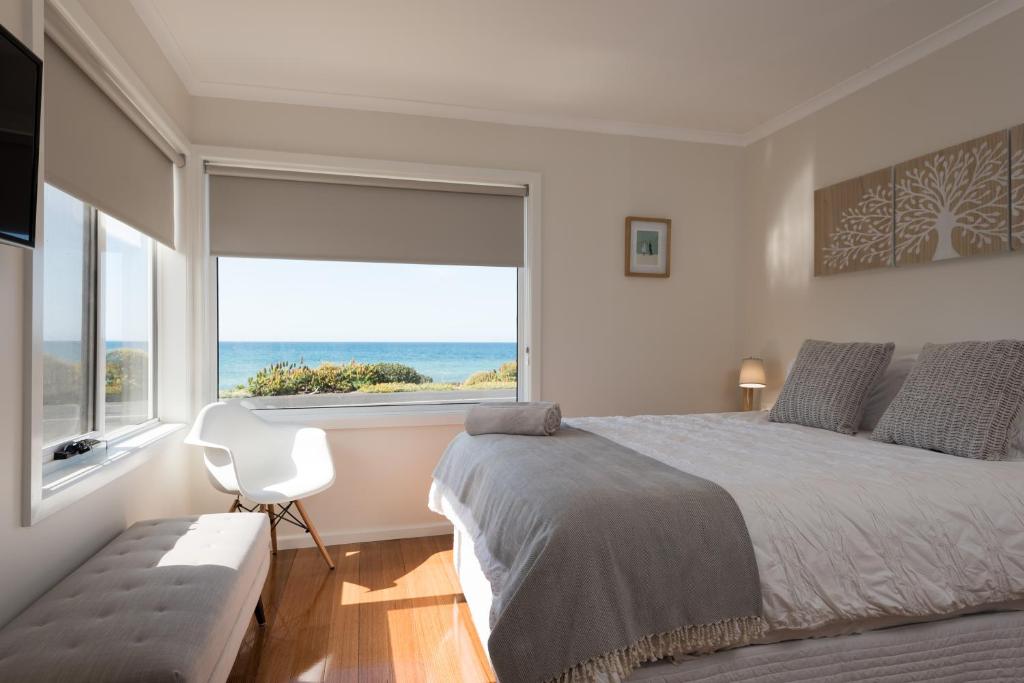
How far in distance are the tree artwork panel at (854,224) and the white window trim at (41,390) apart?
138 inches

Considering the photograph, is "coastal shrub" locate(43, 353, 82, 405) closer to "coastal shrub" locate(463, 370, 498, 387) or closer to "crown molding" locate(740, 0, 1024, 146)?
"coastal shrub" locate(463, 370, 498, 387)

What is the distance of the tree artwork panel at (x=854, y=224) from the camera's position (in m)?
2.99

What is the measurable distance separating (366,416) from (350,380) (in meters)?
3.81

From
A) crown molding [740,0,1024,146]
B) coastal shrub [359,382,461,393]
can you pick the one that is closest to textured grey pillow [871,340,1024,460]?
crown molding [740,0,1024,146]

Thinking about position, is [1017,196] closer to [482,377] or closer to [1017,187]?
[1017,187]

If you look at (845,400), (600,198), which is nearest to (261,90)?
(600,198)

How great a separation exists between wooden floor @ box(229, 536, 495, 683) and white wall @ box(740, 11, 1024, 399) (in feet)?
8.20

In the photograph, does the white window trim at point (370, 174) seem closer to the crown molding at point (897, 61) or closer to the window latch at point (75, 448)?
the window latch at point (75, 448)

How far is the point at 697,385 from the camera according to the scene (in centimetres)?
409

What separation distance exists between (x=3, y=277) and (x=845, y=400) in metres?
3.09

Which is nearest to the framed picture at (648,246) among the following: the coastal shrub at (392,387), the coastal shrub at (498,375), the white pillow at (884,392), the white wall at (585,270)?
the white wall at (585,270)

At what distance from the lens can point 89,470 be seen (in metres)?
2.07

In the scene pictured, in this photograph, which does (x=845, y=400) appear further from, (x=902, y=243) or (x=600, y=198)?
(x=600, y=198)

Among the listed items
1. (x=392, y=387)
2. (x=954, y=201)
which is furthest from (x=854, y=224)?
(x=392, y=387)
